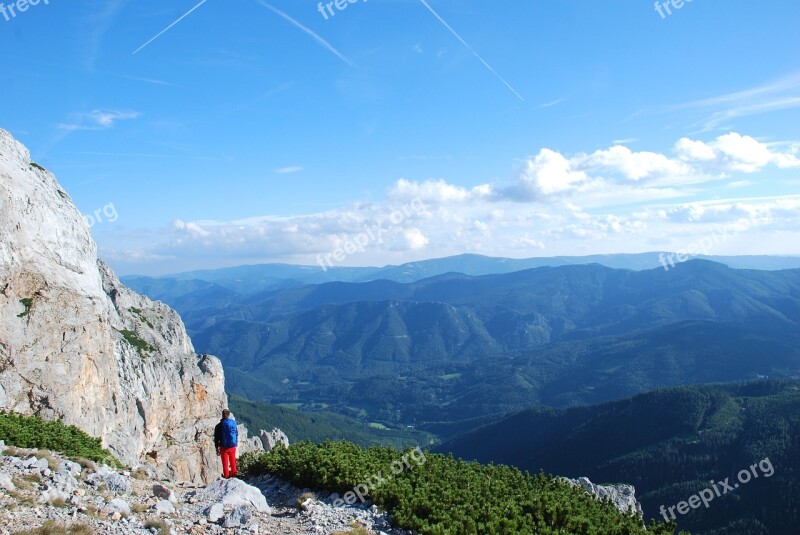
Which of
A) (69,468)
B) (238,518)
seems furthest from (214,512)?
(69,468)

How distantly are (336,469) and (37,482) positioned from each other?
8.82 m

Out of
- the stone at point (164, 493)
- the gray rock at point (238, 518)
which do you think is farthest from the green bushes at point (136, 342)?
the gray rock at point (238, 518)

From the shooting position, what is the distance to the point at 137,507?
559 inches

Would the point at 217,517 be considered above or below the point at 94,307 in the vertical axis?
below

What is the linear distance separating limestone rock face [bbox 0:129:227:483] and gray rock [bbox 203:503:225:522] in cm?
830

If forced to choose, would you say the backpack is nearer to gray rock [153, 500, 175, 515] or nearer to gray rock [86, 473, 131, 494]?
gray rock [86, 473, 131, 494]

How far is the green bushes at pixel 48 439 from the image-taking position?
1823cm

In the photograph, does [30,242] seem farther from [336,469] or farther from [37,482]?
[336,469]

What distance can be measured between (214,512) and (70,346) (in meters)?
28.6

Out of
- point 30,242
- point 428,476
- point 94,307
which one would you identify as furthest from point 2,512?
point 94,307

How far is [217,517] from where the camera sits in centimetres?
1437

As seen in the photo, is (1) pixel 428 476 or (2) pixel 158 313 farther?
(2) pixel 158 313

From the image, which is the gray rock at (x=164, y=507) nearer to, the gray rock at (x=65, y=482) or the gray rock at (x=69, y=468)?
the gray rock at (x=65, y=482)

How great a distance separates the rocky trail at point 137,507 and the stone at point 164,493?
29mm
